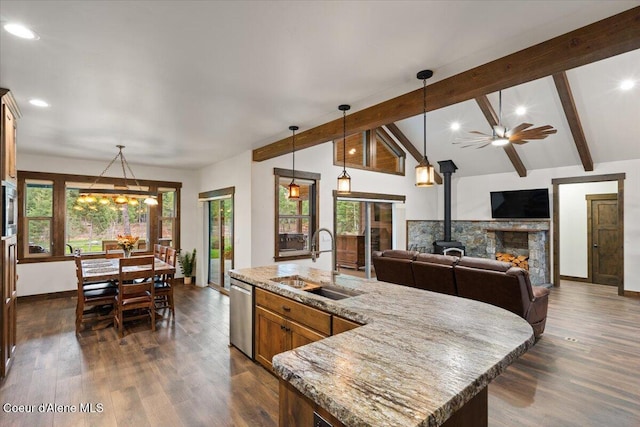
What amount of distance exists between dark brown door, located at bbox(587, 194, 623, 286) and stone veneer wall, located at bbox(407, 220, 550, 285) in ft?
3.41

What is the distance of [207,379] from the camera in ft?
9.48

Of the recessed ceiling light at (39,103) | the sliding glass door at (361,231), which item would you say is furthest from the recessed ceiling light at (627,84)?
the recessed ceiling light at (39,103)

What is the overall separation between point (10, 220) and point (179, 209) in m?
4.04

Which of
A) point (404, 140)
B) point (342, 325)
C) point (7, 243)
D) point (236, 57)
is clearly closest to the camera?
point (342, 325)

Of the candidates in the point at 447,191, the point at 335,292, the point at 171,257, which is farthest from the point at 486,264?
the point at 447,191

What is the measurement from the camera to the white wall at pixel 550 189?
237 inches

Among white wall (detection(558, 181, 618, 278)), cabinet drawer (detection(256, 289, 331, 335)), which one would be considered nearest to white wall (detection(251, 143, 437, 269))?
cabinet drawer (detection(256, 289, 331, 335))

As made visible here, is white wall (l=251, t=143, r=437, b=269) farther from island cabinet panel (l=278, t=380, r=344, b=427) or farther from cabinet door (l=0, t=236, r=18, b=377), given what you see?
island cabinet panel (l=278, t=380, r=344, b=427)

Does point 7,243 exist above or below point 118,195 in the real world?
below

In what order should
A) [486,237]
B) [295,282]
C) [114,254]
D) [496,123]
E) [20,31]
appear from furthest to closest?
[486,237]
[496,123]
[114,254]
[295,282]
[20,31]

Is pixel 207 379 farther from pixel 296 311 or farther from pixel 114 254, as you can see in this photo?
pixel 114 254

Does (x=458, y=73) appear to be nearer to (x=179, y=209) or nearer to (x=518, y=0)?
(x=518, y=0)

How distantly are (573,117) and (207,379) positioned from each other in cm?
692

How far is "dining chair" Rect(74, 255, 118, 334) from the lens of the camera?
396 centimetres
